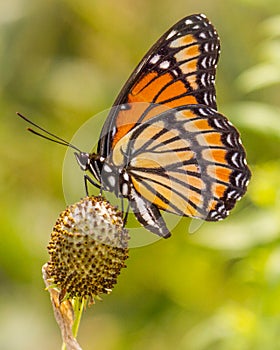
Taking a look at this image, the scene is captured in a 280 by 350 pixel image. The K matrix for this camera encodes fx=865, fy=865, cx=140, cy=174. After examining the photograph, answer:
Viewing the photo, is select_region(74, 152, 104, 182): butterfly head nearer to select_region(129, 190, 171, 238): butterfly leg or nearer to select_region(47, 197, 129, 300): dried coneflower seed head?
select_region(129, 190, 171, 238): butterfly leg

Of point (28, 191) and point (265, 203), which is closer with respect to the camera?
point (265, 203)

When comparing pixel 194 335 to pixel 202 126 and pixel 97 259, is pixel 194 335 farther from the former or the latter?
pixel 97 259

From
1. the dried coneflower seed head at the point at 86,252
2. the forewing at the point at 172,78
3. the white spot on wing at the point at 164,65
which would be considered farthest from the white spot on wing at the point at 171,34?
the dried coneflower seed head at the point at 86,252

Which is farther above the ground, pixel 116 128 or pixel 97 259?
pixel 116 128

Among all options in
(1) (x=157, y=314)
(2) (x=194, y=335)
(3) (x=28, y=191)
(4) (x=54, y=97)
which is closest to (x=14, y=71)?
(4) (x=54, y=97)

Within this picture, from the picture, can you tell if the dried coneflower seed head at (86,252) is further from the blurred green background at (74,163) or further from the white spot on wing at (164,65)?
the blurred green background at (74,163)

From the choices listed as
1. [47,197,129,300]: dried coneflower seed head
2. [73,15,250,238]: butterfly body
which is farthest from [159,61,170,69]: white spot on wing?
[47,197,129,300]: dried coneflower seed head

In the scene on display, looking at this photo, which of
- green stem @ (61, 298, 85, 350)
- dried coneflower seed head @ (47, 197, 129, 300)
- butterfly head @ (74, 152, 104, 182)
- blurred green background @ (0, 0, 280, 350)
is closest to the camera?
green stem @ (61, 298, 85, 350)
